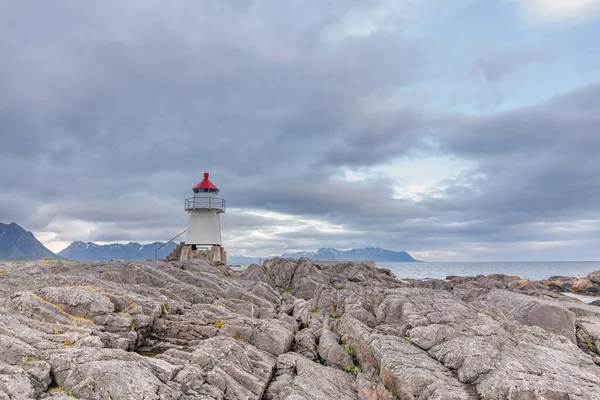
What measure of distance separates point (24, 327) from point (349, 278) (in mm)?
33687

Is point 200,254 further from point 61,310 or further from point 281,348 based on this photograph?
point 281,348

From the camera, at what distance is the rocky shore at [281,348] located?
11.2 m

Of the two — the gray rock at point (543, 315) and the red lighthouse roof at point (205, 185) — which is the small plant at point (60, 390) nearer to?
the gray rock at point (543, 315)

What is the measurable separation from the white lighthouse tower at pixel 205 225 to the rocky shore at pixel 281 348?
108ft

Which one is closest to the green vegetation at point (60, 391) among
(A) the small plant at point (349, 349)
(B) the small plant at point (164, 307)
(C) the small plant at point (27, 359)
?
(C) the small plant at point (27, 359)

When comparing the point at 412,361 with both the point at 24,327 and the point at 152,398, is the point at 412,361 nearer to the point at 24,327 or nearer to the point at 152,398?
the point at 152,398

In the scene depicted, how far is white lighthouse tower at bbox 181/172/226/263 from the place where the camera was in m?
56.7

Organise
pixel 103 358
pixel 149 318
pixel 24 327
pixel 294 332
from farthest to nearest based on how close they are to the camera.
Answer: pixel 294 332 < pixel 149 318 < pixel 24 327 < pixel 103 358

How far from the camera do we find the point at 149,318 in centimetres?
1755

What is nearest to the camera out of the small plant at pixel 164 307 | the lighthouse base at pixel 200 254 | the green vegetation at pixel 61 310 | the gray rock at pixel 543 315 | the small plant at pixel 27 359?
the small plant at pixel 27 359

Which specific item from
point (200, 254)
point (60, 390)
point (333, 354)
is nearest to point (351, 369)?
point (333, 354)

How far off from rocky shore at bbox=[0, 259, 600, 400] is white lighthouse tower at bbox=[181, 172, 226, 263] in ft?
108

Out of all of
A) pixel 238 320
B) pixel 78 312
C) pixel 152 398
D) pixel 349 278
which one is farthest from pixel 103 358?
pixel 349 278

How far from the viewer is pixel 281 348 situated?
17.0 meters
